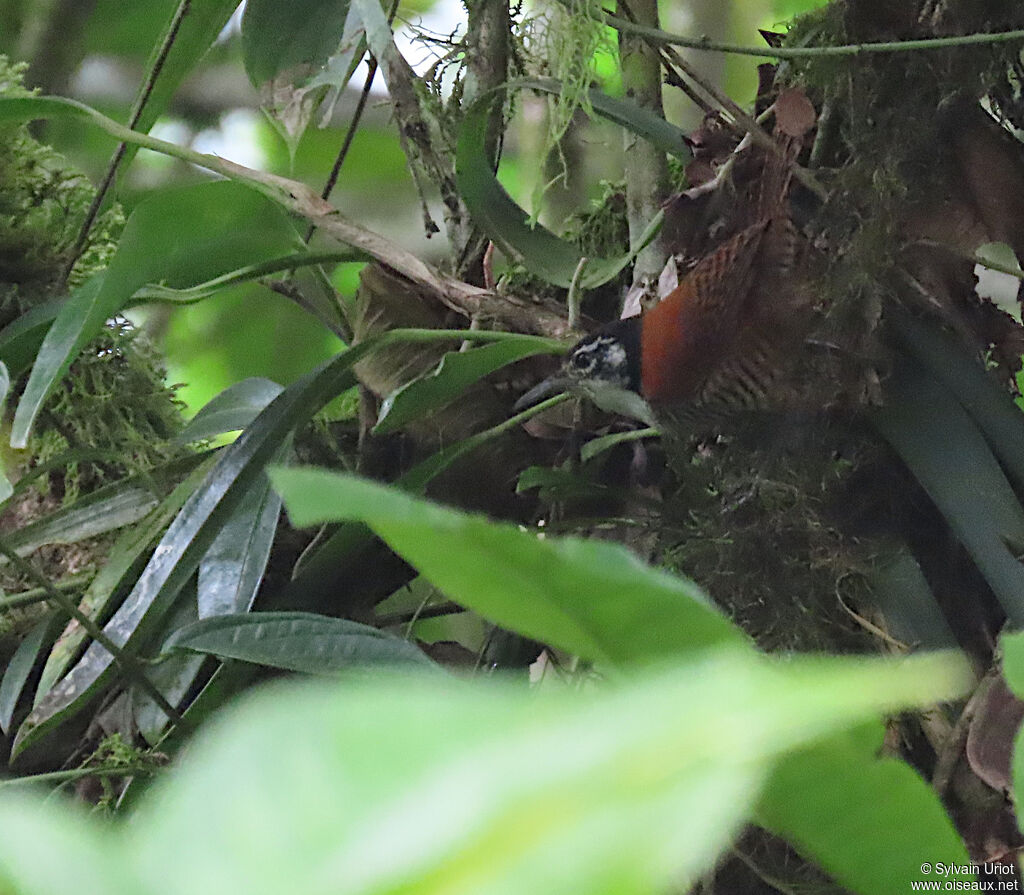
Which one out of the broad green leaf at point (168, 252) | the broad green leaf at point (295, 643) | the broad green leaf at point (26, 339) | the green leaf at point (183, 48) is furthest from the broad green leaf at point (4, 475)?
the green leaf at point (183, 48)

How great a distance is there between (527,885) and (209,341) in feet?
6.98

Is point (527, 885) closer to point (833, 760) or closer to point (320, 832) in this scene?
point (320, 832)

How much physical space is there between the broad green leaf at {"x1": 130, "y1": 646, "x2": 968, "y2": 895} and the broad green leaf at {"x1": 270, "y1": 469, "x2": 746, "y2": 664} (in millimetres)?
72

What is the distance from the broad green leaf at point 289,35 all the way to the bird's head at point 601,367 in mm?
442

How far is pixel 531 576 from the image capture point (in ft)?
0.87

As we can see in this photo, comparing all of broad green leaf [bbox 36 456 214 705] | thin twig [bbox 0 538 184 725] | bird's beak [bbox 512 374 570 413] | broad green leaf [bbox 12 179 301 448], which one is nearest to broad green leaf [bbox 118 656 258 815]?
thin twig [bbox 0 538 184 725]

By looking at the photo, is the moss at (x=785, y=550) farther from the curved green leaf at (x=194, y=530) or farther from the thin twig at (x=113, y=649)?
the thin twig at (x=113, y=649)

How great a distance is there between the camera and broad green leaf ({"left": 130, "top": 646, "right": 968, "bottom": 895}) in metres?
0.14

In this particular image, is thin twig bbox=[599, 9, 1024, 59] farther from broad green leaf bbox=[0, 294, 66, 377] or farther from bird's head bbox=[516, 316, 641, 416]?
broad green leaf bbox=[0, 294, 66, 377]

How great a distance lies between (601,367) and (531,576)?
0.69 meters

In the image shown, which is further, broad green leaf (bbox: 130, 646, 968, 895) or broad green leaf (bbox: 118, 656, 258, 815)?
broad green leaf (bbox: 118, 656, 258, 815)

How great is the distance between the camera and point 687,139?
951 mm

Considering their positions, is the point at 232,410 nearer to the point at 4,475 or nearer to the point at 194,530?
the point at 194,530

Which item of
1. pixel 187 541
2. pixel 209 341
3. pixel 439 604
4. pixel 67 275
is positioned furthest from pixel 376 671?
pixel 209 341
